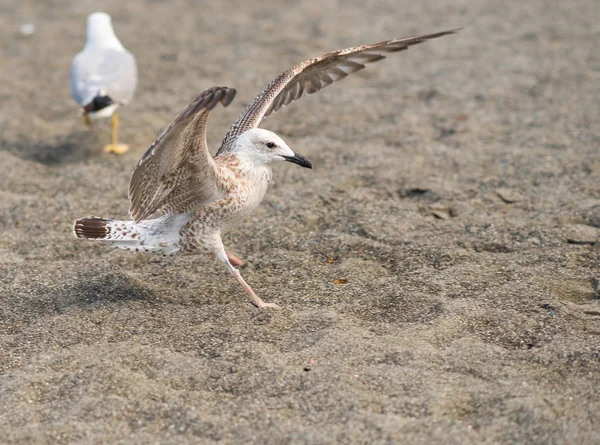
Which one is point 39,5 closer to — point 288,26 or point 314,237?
point 288,26

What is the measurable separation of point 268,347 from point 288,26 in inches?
234

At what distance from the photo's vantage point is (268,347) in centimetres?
370

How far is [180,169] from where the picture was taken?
158 inches

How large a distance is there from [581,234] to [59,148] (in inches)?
159

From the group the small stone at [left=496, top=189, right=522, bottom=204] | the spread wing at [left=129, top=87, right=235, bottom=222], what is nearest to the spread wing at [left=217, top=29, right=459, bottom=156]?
the spread wing at [left=129, top=87, right=235, bottom=222]

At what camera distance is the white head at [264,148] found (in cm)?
420

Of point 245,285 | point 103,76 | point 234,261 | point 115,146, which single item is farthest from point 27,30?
point 245,285

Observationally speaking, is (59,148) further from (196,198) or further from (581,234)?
(581,234)

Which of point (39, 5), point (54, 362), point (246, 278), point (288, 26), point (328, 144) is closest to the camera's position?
point (54, 362)

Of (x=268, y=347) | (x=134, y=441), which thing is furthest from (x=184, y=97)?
(x=134, y=441)

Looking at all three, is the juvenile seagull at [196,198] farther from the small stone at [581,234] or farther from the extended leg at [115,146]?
the extended leg at [115,146]

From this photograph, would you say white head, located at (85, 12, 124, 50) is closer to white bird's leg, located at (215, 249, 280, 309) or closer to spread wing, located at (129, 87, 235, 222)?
spread wing, located at (129, 87, 235, 222)

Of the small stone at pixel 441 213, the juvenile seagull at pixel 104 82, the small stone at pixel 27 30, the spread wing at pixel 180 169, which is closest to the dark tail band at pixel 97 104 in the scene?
the juvenile seagull at pixel 104 82

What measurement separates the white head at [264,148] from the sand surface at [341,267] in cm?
69
